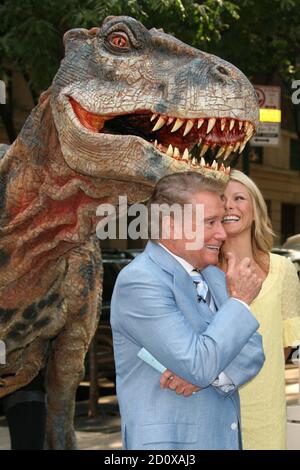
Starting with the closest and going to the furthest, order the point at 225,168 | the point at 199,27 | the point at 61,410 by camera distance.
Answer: the point at 225,168
the point at 61,410
the point at 199,27

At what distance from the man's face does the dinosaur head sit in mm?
563

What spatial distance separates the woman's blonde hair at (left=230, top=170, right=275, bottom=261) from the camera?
411 centimetres

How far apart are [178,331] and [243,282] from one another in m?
0.32

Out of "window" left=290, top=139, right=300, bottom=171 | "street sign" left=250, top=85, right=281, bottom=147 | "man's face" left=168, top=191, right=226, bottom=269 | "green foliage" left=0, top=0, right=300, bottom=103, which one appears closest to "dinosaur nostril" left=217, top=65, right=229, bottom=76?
"man's face" left=168, top=191, right=226, bottom=269

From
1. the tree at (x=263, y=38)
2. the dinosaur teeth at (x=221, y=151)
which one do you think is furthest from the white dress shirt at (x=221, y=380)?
the tree at (x=263, y=38)

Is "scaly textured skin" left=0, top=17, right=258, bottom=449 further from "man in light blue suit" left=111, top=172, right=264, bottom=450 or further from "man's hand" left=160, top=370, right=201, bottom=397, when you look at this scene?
"man's hand" left=160, top=370, right=201, bottom=397

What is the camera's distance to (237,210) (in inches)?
159

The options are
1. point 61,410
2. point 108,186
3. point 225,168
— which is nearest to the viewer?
point 225,168

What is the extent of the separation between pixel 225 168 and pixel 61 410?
208cm

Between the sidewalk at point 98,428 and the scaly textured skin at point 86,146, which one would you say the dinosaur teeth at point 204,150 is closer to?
the scaly textured skin at point 86,146
